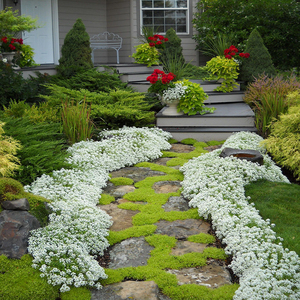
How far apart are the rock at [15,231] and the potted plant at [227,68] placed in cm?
679

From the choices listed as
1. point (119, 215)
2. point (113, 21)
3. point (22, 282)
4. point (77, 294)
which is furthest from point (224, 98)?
point (22, 282)

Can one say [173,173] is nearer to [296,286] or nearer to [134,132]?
[134,132]

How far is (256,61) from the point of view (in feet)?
30.2

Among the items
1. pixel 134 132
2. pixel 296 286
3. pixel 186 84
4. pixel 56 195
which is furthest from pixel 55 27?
pixel 296 286

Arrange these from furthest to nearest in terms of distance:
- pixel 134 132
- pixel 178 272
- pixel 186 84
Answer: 1. pixel 186 84
2. pixel 134 132
3. pixel 178 272

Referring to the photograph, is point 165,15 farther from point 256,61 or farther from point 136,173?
point 136,173

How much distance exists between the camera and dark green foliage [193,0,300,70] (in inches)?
406

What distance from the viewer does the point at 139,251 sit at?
10.3 feet

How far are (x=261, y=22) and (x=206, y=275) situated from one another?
9406 mm

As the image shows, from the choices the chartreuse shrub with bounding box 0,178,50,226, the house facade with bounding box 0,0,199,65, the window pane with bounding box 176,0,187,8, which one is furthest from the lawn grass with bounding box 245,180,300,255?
the window pane with bounding box 176,0,187,8

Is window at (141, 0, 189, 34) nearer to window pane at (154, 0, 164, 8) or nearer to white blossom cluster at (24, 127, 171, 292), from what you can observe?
window pane at (154, 0, 164, 8)

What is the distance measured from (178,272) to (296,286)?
828mm

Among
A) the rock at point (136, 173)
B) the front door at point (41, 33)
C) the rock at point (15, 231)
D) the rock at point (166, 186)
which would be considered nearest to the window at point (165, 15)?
the front door at point (41, 33)

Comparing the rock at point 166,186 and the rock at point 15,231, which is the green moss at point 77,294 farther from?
the rock at point 166,186
